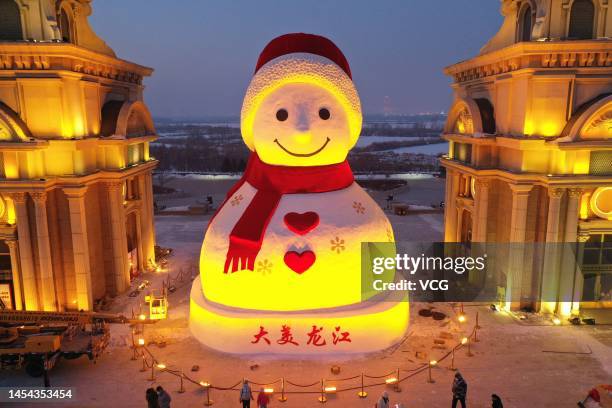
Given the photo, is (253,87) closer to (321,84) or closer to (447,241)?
(321,84)

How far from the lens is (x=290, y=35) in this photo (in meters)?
13.9

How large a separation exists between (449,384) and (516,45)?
1035 centimetres

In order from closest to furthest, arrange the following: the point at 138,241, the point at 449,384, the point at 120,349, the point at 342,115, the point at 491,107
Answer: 1. the point at 449,384
2. the point at 342,115
3. the point at 120,349
4. the point at 491,107
5. the point at 138,241

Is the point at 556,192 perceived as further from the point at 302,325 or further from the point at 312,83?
the point at 302,325

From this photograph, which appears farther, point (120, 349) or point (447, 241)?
point (447, 241)

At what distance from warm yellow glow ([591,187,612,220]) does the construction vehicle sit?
1528 centimetres

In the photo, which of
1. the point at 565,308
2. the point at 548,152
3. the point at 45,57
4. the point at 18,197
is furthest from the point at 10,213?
the point at 565,308

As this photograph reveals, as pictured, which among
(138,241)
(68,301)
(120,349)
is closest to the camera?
(120,349)

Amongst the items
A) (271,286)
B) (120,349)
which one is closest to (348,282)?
(271,286)

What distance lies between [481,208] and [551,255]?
9.38 ft

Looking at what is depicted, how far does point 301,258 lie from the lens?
13.2m

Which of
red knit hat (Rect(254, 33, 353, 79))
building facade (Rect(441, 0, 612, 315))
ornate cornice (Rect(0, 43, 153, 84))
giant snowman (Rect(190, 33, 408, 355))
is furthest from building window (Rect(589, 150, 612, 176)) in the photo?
ornate cornice (Rect(0, 43, 153, 84))

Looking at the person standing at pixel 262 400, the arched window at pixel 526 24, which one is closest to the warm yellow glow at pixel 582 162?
the arched window at pixel 526 24

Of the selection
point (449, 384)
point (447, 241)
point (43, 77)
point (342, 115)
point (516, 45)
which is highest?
point (516, 45)
